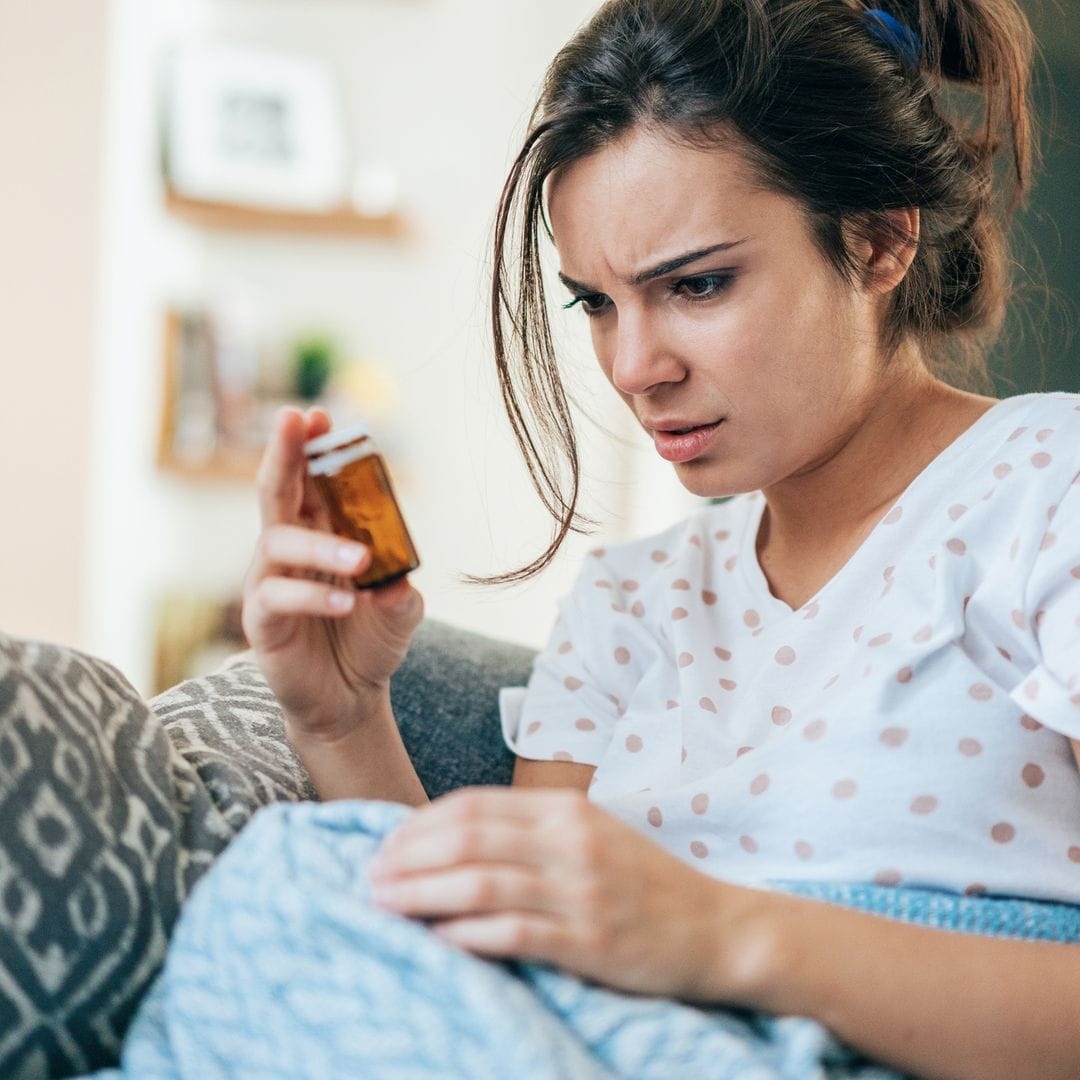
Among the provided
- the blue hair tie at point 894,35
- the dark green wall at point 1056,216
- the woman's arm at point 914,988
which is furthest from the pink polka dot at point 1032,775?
the dark green wall at point 1056,216

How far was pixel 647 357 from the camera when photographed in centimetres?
113

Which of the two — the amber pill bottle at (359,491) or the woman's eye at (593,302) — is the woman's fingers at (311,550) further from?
the woman's eye at (593,302)

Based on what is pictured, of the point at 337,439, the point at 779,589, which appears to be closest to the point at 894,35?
the point at 779,589

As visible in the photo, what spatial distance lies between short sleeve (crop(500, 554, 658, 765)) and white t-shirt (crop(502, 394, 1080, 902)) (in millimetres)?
51

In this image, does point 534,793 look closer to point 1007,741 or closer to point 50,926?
point 50,926

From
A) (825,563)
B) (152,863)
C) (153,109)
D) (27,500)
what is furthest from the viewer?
(153,109)

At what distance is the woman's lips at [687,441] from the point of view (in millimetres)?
1157

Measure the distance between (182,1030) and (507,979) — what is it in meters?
0.20

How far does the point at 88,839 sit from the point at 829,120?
83 cm

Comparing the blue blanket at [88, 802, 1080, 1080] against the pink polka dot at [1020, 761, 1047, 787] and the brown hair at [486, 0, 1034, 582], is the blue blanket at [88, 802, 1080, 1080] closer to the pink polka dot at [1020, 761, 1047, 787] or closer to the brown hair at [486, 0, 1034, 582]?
the pink polka dot at [1020, 761, 1047, 787]

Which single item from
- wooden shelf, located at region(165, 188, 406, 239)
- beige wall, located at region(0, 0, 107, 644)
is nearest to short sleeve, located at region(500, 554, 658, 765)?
beige wall, located at region(0, 0, 107, 644)

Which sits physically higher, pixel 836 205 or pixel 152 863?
pixel 836 205

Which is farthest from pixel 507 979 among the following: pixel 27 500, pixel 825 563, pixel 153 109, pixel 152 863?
pixel 153 109

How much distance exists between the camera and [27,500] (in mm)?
3131
